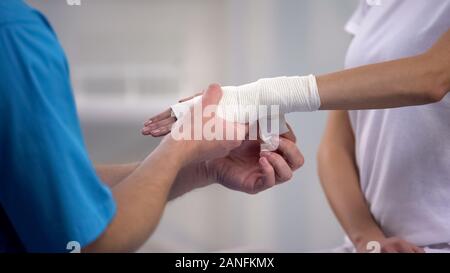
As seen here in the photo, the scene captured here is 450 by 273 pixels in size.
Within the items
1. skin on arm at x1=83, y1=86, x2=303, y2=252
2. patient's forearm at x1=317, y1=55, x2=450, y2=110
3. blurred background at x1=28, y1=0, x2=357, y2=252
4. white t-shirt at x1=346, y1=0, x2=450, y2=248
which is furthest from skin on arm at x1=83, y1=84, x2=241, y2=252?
white t-shirt at x1=346, y1=0, x2=450, y2=248

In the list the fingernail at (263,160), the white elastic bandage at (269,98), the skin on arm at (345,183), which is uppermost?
the white elastic bandage at (269,98)

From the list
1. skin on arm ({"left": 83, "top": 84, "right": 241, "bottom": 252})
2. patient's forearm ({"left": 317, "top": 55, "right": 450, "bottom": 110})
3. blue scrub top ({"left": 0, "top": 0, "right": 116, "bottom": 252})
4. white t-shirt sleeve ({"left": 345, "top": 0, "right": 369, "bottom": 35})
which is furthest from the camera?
white t-shirt sleeve ({"left": 345, "top": 0, "right": 369, "bottom": 35})

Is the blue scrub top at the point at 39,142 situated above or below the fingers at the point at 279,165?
above

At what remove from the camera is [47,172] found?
2.18ft

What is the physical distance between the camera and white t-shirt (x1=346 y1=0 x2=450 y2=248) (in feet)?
3.10

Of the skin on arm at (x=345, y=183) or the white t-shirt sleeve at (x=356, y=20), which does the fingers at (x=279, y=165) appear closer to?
the skin on arm at (x=345, y=183)

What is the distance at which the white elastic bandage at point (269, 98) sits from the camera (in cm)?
89

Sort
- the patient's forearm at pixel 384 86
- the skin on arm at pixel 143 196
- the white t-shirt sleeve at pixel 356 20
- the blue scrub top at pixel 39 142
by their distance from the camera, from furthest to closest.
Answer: the white t-shirt sleeve at pixel 356 20, the patient's forearm at pixel 384 86, the skin on arm at pixel 143 196, the blue scrub top at pixel 39 142

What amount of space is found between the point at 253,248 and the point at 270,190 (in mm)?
118

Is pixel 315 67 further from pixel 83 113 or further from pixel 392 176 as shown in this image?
pixel 83 113

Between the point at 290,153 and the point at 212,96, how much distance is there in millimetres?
185

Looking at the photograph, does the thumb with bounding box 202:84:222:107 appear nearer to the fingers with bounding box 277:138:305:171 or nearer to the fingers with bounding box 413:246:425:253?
the fingers with bounding box 277:138:305:171

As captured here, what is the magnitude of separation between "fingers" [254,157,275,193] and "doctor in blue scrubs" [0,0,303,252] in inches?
9.1

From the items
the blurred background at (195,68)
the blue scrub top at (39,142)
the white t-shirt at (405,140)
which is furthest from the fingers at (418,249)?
the blue scrub top at (39,142)
